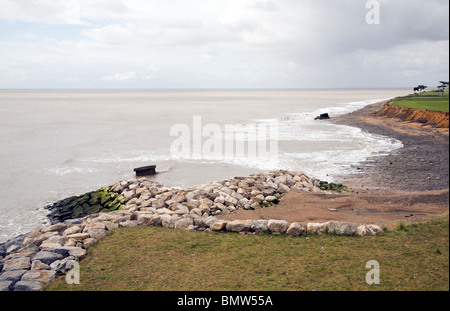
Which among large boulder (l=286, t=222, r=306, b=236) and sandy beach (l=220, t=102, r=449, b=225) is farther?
sandy beach (l=220, t=102, r=449, b=225)

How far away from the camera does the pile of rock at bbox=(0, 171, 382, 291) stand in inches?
414

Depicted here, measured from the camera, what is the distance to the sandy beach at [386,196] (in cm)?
1543

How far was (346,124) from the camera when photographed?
6222cm

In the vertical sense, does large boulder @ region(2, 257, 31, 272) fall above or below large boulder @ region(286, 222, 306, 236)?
below

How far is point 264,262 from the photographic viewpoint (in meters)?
9.99

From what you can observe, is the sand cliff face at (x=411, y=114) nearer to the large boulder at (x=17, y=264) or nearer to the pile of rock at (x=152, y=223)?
the pile of rock at (x=152, y=223)

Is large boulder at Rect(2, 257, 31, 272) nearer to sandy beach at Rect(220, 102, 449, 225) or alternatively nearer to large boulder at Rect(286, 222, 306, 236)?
sandy beach at Rect(220, 102, 449, 225)

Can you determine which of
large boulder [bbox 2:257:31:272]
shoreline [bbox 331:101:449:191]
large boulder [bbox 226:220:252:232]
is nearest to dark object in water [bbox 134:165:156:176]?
shoreline [bbox 331:101:449:191]

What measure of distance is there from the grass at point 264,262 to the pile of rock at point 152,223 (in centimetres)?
48

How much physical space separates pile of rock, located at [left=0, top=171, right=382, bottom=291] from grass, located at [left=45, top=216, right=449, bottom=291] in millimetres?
482

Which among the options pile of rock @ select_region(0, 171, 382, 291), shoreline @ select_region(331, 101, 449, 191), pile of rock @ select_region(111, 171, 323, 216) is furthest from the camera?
shoreline @ select_region(331, 101, 449, 191)

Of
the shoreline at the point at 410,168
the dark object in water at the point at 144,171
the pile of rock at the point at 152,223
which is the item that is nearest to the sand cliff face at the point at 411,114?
the shoreline at the point at 410,168

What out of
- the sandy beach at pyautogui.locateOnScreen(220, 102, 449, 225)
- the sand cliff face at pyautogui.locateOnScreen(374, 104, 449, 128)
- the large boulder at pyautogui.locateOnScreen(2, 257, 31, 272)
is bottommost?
the large boulder at pyautogui.locateOnScreen(2, 257, 31, 272)

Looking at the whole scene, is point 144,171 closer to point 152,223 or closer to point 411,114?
point 152,223
